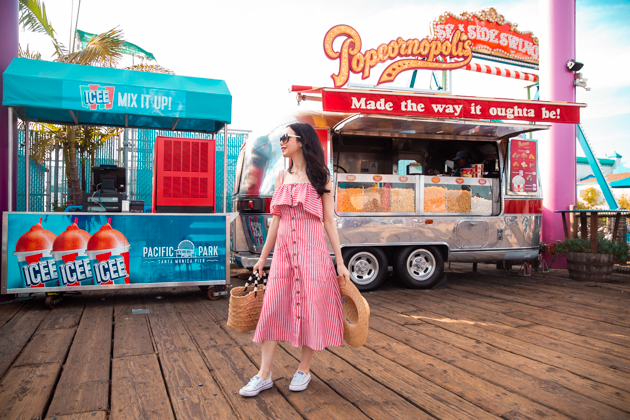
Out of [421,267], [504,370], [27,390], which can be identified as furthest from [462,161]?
[27,390]

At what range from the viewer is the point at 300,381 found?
9.07 feet

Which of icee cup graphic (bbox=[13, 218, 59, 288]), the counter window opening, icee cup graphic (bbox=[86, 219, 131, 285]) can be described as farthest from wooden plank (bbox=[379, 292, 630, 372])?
icee cup graphic (bbox=[13, 218, 59, 288])

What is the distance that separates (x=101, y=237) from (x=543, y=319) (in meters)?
5.41

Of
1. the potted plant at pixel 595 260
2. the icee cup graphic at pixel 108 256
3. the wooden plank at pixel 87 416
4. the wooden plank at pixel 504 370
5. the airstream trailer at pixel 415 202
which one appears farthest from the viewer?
the potted plant at pixel 595 260

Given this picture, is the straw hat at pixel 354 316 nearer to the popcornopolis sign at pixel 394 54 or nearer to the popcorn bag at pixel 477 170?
the popcorn bag at pixel 477 170

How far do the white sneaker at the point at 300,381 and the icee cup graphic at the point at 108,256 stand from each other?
135 inches

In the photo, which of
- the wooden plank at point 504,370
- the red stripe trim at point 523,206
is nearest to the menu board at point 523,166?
the red stripe trim at point 523,206

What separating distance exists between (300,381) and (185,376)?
889 mm

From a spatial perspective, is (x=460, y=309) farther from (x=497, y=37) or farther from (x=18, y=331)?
(x=497, y=37)

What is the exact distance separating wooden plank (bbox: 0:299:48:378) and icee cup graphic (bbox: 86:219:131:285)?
28.8 inches

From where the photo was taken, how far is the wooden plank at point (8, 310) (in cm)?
461

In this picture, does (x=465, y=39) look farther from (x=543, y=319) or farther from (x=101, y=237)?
(x=101, y=237)

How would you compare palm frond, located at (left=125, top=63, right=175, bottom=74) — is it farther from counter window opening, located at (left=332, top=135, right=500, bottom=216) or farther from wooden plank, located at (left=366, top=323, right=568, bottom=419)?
wooden plank, located at (left=366, top=323, right=568, bottom=419)

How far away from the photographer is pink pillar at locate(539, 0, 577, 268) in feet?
30.0
